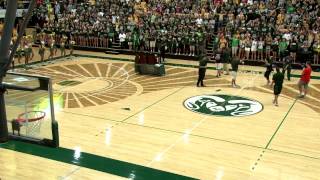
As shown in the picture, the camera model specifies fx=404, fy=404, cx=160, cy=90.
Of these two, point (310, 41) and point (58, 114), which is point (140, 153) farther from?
point (310, 41)

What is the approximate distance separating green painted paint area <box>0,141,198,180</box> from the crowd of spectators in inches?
483

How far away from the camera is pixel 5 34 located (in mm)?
6035

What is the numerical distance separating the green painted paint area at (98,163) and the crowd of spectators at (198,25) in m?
12.3

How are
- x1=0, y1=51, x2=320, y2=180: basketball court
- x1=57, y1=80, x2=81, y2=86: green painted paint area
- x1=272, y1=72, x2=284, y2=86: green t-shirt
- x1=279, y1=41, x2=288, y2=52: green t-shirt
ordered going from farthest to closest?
x1=279, y1=41, x2=288, y2=52: green t-shirt → x1=57, y1=80, x2=81, y2=86: green painted paint area → x1=272, y1=72, x2=284, y2=86: green t-shirt → x1=0, y1=51, x2=320, y2=180: basketball court

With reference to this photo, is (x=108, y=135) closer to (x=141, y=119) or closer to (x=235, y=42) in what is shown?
(x=141, y=119)

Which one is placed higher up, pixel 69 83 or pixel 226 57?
pixel 226 57

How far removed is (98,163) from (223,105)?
684 cm

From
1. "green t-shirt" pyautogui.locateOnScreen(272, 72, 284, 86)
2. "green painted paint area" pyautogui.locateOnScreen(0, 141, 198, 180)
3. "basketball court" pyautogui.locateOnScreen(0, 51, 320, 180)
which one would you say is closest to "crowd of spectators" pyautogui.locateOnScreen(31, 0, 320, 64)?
"basketball court" pyautogui.locateOnScreen(0, 51, 320, 180)

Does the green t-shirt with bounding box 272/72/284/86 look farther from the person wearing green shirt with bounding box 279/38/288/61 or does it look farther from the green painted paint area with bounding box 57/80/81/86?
the green painted paint area with bounding box 57/80/81/86

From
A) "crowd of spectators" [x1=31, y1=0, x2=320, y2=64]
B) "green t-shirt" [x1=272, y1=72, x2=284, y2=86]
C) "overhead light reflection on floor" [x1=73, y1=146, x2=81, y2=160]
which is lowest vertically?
"overhead light reflection on floor" [x1=73, y1=146, x2=81, y2=160]

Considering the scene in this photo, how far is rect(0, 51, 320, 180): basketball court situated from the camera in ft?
32.4

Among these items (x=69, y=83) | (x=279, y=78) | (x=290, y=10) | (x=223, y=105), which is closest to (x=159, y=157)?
(x=223, y=105)

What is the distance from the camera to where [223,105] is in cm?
1567

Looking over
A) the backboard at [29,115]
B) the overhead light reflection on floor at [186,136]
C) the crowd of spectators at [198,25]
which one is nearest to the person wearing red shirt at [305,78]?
the crowd of spectators at [198,25]
